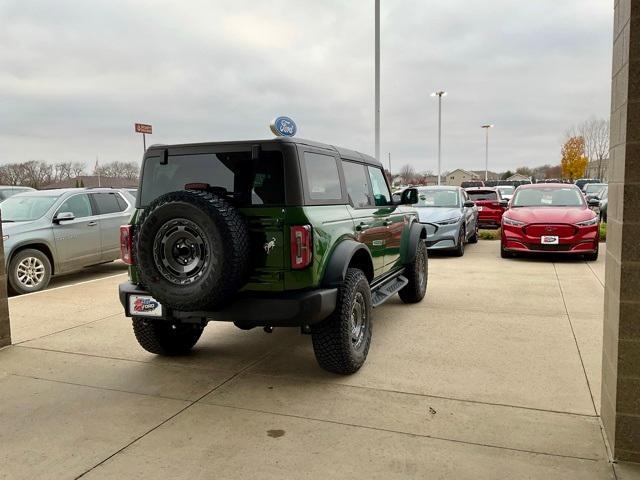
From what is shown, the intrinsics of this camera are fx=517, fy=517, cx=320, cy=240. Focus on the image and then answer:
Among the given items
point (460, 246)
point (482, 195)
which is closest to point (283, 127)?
point (460, 246)

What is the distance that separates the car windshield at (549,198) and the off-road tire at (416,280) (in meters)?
5.03

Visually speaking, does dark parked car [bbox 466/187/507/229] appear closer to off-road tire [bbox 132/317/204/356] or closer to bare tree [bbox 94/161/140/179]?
off-road tire [bbox 132/317/204/356]

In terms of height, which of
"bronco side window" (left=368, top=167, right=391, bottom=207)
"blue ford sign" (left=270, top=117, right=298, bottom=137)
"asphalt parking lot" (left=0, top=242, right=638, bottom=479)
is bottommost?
"asphalt parking lot" (left=0, top=242, right=638, bottom=479)

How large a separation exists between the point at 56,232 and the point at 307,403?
6317 mm

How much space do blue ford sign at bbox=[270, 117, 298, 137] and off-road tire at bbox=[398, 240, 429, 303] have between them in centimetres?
230

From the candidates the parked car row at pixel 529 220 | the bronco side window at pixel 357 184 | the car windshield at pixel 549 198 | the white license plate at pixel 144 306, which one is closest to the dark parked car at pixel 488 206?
the parked car row at pixel 529 220

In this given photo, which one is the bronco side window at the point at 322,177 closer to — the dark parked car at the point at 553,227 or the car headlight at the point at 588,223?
the dark parked car at the point at 553,227

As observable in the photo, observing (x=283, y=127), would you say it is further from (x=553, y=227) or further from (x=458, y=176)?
(x=458, y=176)

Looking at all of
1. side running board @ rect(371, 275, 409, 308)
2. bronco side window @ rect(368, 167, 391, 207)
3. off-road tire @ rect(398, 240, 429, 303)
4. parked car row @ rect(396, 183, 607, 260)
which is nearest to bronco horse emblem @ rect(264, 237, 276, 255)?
side running board @ rect(371, 275, 409, 308)

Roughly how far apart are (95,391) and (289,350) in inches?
67.5

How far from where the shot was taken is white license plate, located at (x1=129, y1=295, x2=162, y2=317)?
3.92 metres

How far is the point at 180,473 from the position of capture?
2.76 meters

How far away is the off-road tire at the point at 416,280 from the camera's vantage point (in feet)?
21.4

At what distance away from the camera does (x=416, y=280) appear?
6578 mm
